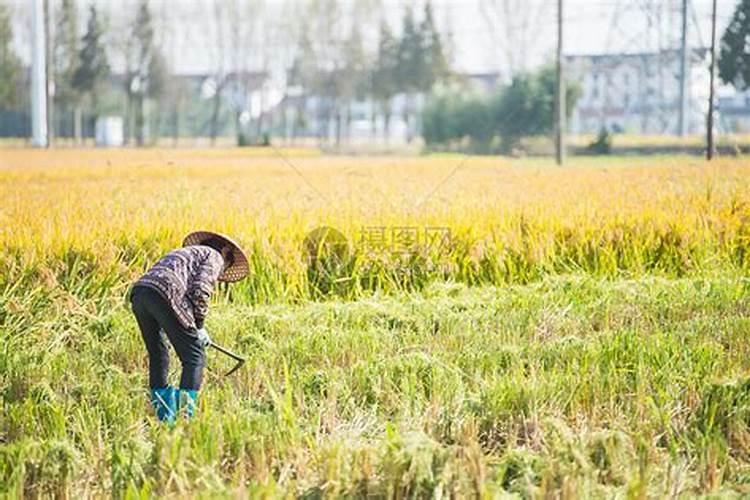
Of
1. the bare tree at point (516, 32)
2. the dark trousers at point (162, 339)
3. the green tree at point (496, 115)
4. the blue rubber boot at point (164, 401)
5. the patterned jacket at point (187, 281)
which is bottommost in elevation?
the blue rubber boot at point (164, 401)

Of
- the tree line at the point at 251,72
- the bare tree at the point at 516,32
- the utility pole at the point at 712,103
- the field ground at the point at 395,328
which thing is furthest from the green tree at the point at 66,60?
the utility pole at the point at 712,103

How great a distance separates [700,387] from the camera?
10.7 ft

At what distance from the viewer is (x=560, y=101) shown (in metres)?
6.17

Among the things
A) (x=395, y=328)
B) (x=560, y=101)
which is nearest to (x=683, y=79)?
(x=560, y=101)

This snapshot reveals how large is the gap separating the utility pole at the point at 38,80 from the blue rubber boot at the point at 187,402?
107 inches

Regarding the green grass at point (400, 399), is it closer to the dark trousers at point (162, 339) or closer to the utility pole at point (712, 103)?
the dark trousers at point (162, 339)

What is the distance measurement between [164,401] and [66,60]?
291 cm

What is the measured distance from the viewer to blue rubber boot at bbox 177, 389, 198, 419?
9.94ft

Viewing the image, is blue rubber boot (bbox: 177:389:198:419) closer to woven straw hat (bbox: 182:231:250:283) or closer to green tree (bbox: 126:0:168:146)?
woven straw hat (bbox: 182:231:250:283)

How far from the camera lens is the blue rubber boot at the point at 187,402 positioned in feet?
9.94

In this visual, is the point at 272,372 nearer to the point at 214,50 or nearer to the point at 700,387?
the point at 700,387

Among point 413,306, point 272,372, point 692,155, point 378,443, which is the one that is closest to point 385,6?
point 692,155

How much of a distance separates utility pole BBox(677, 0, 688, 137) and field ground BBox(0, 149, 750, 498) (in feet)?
0.81

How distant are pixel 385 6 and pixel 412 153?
0.71m
